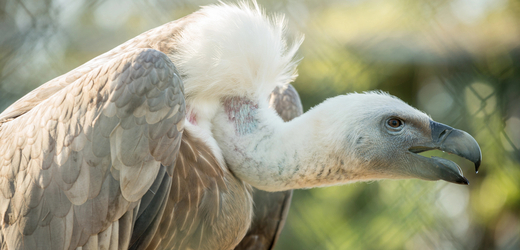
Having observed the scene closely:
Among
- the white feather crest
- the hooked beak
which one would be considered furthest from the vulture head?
the white feather crest

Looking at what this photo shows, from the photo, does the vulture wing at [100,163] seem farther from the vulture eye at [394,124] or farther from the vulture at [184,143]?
the vulture eye at [394,124]

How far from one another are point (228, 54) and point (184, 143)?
42cm

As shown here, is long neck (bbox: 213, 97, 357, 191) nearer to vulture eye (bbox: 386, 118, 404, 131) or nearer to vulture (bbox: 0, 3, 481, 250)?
vulture (bbox: 0, 3, 481, 250)

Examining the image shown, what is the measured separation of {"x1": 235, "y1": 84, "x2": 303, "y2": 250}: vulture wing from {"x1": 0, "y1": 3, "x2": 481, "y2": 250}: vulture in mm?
504

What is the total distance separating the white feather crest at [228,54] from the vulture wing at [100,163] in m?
0.30

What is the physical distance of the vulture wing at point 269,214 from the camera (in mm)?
2586

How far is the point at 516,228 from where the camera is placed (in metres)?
3.71

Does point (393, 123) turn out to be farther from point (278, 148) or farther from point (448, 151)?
point (278, 148)

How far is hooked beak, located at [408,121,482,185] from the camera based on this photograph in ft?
5.49

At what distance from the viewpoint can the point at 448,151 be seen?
5.64 ft

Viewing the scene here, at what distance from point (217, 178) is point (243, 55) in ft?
1.72

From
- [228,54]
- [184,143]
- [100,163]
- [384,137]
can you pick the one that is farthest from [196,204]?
[384,137]

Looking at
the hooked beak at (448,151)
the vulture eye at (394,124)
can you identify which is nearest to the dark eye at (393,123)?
the vulture eye at (394,124)

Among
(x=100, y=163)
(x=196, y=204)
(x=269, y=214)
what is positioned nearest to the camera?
(x=100, y=163)
